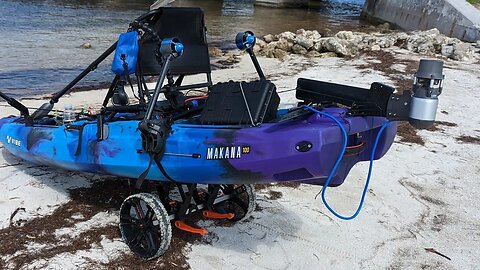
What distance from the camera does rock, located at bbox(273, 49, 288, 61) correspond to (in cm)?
1514

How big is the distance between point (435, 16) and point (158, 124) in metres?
20.4

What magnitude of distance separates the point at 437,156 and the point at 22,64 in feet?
38.2

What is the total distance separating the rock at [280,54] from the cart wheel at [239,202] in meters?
10.6

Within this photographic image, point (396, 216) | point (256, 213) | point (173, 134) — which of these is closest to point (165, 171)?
point (173, 134)

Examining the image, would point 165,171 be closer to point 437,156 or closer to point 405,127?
point 437,156

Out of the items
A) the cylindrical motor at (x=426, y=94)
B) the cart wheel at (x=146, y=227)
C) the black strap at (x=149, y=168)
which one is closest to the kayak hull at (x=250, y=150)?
the black strap at (x=149, y=168)

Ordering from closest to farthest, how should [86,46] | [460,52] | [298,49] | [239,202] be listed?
1. [239,202]
2. [460,52]
3. [298,49]
4. [86,46]

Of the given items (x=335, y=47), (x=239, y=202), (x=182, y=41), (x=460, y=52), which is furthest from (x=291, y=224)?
(x=460, y=52)

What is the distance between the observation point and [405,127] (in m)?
7.54

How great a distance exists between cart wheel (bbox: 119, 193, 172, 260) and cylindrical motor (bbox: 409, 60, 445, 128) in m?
1.93

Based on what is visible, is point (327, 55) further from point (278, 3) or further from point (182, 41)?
point (278, 3)

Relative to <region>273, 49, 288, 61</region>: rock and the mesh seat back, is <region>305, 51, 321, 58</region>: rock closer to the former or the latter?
<region>273, 49, 288, 61</region>: rock

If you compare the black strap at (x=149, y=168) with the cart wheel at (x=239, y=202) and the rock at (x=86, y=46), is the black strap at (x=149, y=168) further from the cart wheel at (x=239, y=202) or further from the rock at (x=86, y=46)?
the rock at (x=86, y=46)

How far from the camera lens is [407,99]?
3.15 meters
